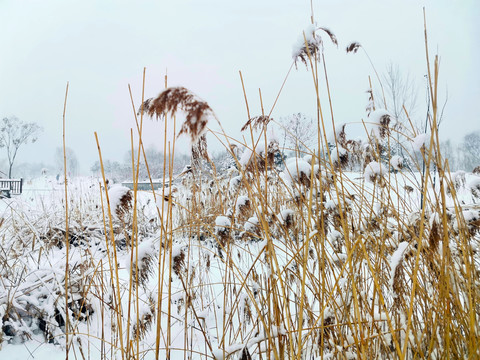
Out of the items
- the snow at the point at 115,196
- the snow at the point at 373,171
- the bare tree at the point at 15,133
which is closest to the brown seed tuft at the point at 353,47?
the snow at the point at 373,171

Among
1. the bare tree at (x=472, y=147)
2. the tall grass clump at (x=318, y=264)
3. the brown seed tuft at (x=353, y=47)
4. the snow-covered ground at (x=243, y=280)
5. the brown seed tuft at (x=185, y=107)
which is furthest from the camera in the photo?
the bare tree at (x=472, y=147)

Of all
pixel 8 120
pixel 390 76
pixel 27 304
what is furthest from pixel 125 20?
pixel 27 304

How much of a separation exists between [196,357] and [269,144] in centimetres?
103

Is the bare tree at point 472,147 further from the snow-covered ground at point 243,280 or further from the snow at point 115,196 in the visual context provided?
the snow at point 115,196

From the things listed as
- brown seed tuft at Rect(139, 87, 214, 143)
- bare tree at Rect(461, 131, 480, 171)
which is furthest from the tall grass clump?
bare tree at Rect(461, 131, 480, 171)

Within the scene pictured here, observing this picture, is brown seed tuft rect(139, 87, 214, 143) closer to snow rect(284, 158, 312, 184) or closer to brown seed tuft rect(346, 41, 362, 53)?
snow rect(284, 158, 312, 184)

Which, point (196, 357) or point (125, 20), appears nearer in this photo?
point (196, 357)

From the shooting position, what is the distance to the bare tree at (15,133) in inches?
1161

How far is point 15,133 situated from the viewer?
98.0 feet

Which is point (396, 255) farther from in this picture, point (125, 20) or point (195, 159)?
point (125, 20)

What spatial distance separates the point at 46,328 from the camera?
1.51 meters

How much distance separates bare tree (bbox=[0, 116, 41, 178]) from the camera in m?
29.5

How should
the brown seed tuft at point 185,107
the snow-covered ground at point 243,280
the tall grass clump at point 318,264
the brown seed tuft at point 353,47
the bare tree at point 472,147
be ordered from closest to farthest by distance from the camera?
the brown seed tuft at point 185,107 → the tall grass clump at point 318,264 → the snow-covered ground at point 243,280 → the brown seed tuft at point 353,47 → the bare tree at point 472,147

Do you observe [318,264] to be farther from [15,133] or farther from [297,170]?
[15,133]
